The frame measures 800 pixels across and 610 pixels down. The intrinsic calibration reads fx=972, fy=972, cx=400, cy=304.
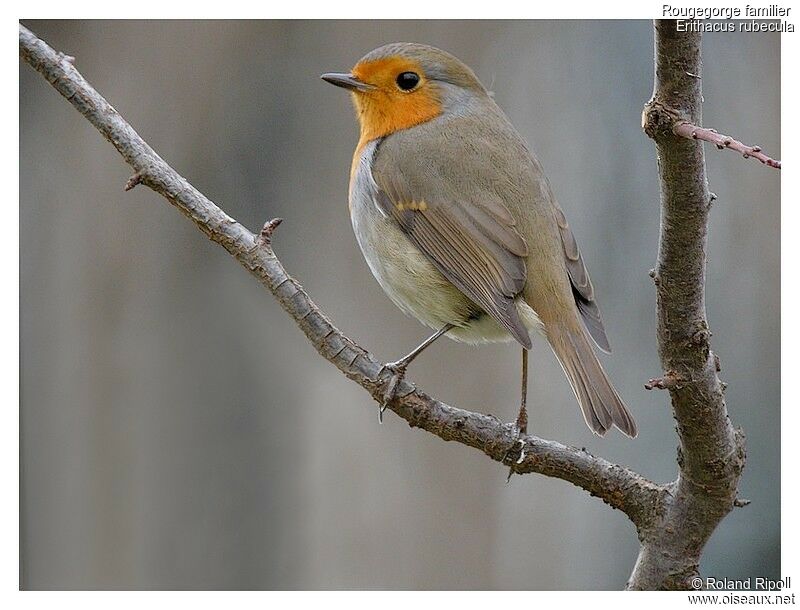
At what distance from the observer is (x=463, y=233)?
9.30ft

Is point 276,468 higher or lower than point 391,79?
lower

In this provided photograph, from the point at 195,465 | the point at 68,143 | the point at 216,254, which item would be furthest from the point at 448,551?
the point at 68,143

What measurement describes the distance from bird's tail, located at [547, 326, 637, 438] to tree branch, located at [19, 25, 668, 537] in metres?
0.13

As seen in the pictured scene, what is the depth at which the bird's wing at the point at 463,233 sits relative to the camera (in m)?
2.66

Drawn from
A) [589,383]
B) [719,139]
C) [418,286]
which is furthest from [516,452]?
[719,139]

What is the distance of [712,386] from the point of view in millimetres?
2000

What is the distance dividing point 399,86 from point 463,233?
1.96 ft

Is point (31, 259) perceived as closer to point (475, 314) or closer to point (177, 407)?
point (177, 407)

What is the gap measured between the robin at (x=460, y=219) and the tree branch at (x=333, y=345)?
23 cm

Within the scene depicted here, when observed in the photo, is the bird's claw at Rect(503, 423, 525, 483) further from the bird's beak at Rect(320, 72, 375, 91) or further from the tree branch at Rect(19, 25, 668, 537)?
the bird's beak at Rect(320, 72, 375, 91)

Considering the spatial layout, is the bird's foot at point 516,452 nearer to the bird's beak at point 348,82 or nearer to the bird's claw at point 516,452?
the bird's claw at point 516,452

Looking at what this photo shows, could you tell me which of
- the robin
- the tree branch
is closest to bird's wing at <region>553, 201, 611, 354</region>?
the robin

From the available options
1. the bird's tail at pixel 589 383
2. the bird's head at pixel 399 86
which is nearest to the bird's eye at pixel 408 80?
the bird's head at pixel 399 86

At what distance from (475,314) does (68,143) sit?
251 cm
